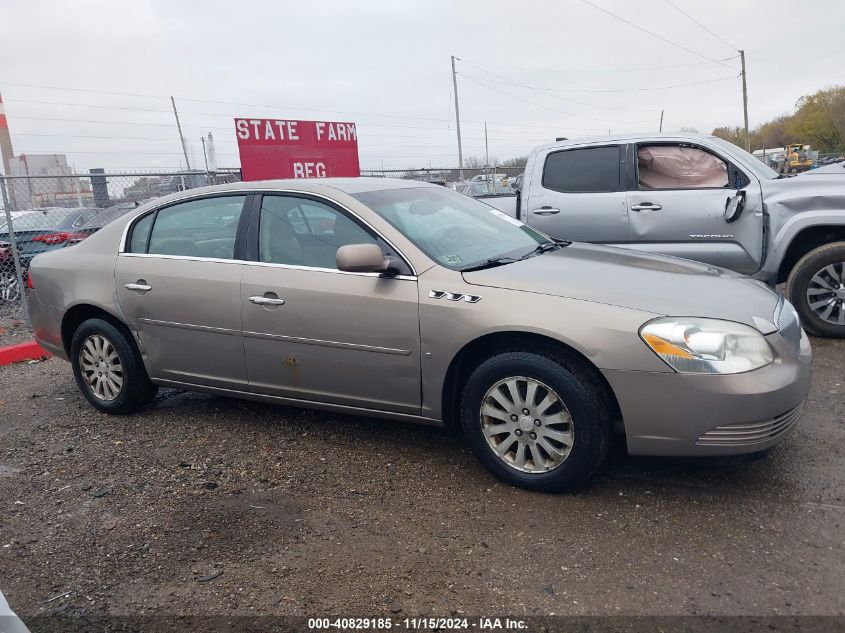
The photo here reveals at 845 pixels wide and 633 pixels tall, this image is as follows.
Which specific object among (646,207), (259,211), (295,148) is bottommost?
(646,207)

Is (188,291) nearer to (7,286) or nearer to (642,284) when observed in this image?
(642,284)

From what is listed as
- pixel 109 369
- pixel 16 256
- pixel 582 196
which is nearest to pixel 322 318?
pixel 109 369

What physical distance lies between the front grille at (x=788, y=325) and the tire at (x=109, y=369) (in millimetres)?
3833

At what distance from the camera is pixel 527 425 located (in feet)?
Result: 11.4

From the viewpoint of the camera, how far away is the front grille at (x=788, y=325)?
135 inches

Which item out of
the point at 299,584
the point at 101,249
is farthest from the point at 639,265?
the point at 101,249

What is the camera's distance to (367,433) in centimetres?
449

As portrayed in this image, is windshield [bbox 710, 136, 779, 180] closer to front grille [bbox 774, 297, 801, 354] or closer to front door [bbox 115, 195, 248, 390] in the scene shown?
front grille [bbox 774, 297, 801, 354]

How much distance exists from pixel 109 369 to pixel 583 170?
14.9 ft

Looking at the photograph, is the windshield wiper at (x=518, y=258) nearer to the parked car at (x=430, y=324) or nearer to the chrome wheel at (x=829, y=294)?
the parked car at (x=430, y=324)

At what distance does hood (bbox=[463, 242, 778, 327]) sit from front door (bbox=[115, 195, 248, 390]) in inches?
60.9

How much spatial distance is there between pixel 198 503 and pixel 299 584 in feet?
3.34

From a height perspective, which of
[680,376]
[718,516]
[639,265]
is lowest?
[718,516]

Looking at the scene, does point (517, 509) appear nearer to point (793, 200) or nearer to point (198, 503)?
point (198, 503)
